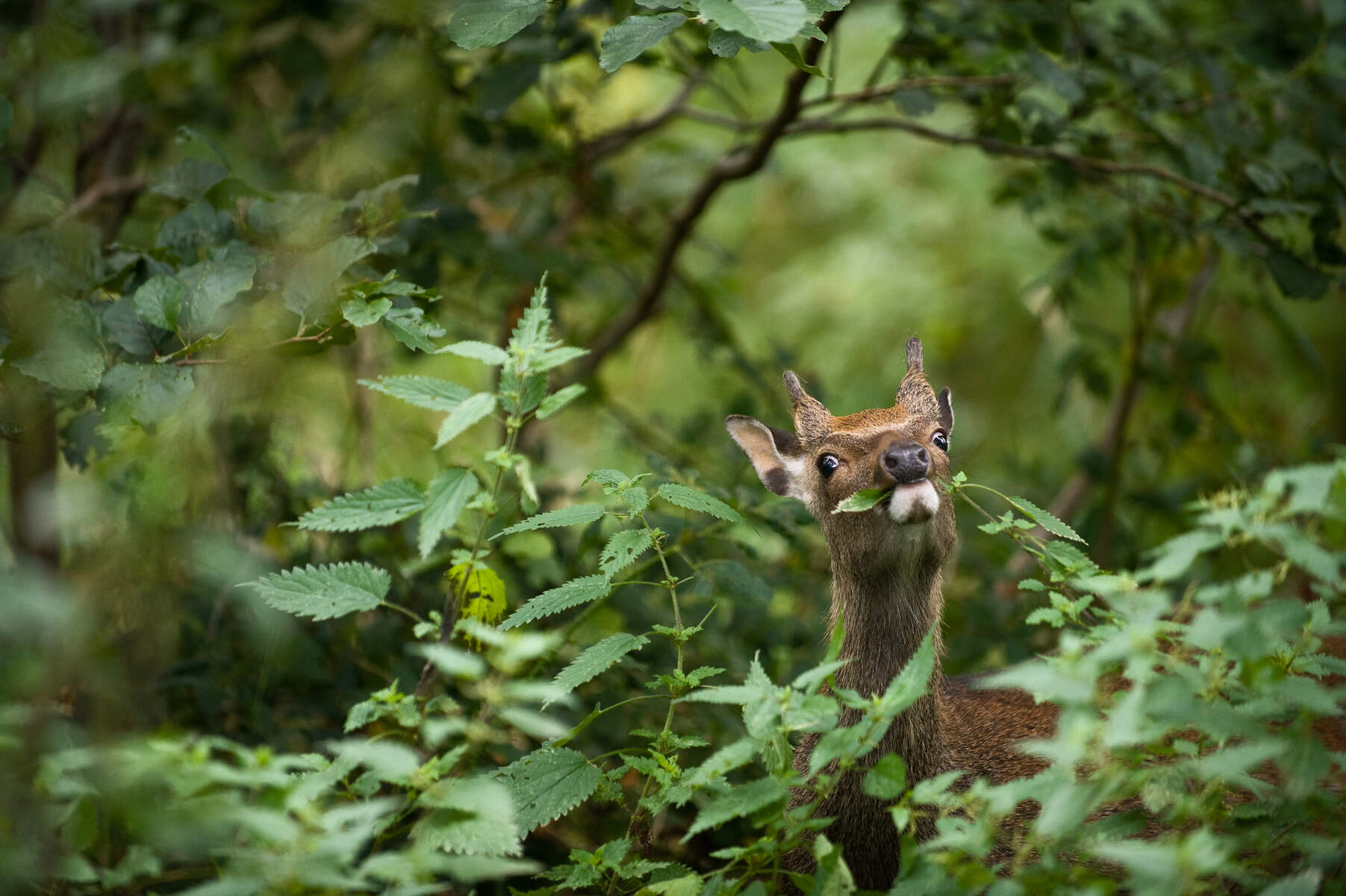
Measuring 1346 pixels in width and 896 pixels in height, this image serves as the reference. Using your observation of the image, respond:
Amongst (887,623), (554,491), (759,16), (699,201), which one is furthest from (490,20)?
(554,491)

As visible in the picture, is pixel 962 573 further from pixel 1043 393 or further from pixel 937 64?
pixel 1043 393

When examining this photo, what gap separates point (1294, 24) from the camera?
4.97 metres

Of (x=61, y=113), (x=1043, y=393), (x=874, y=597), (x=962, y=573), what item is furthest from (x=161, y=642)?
(x=1043, y=393)

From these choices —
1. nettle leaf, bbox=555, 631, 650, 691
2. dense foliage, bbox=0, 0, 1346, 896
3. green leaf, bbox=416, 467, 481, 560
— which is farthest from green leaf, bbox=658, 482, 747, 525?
green leaf, bbox=416, 467, 481, 560

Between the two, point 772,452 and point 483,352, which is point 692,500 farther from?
point 772,452

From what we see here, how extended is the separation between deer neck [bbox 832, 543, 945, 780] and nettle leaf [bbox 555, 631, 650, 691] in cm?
108

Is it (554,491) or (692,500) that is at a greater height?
(692,500)

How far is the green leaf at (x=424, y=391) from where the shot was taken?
7.99 feet

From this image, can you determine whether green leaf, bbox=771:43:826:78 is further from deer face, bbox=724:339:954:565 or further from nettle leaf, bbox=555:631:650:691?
nettle leaf, bbox=555:631:650:691

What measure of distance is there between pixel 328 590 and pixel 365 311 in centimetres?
71

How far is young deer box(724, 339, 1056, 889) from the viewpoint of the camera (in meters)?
3.24

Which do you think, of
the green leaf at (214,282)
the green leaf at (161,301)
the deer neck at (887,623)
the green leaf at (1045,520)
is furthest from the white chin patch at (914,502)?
the green leaf at (161,301)

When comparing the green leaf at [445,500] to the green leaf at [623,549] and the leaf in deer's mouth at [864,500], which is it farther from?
the leaf in deer's mouth at [864,500]

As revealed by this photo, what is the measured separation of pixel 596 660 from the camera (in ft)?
8.26
